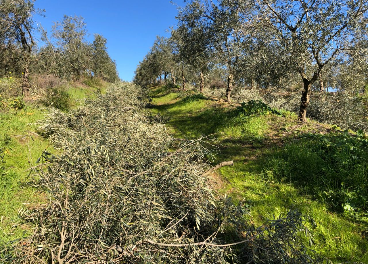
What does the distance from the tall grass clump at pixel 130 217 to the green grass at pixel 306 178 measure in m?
1.03

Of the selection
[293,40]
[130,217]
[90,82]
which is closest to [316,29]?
[293,40]

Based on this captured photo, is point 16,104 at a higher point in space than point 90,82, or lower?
lower

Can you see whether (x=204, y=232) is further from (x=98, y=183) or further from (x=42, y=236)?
(x=42, y=236)

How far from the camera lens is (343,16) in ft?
30.0

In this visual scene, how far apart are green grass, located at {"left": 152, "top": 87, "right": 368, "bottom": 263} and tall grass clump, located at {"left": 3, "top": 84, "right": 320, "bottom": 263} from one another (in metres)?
1.03

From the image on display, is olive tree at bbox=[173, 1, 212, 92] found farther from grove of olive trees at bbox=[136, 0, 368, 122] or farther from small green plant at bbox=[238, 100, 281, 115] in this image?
small green plant at bbox=[238, 100, 281, 115]

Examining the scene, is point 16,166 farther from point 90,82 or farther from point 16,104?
point 90,82

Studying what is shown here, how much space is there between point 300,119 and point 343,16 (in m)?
5.44

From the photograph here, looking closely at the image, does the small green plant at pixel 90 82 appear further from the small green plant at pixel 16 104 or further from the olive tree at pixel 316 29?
the olive tree at pixel 316 29

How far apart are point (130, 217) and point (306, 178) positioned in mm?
6571

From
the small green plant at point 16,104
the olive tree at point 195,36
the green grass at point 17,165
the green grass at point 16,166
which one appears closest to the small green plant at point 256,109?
the olive tree at point 195,36

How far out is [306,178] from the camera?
706 centimetres

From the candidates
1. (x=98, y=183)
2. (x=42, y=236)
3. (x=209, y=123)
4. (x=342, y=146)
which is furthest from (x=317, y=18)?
(x=42, y=236)

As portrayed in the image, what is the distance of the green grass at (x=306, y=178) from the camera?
15.8ft
